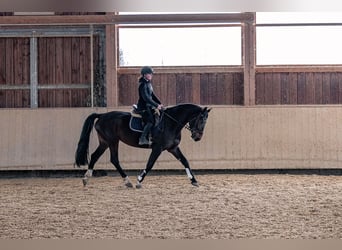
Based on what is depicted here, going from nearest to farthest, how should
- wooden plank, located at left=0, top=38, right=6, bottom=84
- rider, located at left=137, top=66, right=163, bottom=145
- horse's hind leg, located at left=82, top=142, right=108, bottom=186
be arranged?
1. rider, located at left=137, top=66, right=163, bottom=145
2. horse's hind leg, located at left=82, top=142, right=108, bottom=186
3. wooden plank, located at left=0, top=38, right=6, bottom=84

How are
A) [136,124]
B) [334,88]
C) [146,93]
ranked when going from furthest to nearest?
[334,88] → [136,124] → [146,93]

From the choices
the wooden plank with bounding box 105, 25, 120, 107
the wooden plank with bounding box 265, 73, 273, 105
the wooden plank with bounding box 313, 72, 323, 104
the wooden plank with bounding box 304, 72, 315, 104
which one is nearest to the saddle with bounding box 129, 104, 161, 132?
the wooden plank with bounding box 105, 25, 120, 107

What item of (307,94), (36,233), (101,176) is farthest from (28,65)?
(36,233)

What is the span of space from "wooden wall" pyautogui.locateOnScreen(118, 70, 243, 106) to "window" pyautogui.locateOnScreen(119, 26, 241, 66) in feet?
0.71

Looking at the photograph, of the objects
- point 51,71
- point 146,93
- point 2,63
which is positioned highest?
point 2,63

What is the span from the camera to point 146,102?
249 inches

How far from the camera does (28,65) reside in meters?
8.72

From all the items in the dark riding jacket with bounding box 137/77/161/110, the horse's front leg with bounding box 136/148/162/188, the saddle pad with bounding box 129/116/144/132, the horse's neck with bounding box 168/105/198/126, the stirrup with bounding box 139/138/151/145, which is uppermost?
the dark riding jacket with bounding box 137/77/161/110

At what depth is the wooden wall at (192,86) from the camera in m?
8.71

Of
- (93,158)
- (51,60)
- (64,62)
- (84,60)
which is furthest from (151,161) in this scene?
(51,60)

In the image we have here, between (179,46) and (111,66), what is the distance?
1.18 m

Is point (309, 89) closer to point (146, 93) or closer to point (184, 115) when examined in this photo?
point (184, 115)

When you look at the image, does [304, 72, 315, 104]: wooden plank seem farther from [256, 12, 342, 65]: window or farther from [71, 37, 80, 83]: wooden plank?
[71, 37, 80, 83]: wooden plank

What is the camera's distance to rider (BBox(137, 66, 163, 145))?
6239 mm
